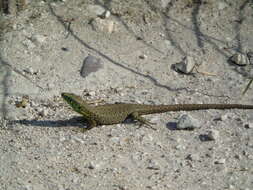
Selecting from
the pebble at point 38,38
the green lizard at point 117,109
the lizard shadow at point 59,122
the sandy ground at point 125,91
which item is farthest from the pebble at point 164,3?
the lizard shadow at point 59,122

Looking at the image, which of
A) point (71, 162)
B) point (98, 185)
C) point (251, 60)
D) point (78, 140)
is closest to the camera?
point (98, 185)

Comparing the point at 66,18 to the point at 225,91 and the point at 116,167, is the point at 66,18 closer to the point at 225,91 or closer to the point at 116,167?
the point at 225,91

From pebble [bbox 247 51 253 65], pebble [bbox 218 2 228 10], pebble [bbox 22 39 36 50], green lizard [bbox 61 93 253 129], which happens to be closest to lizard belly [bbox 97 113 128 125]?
green lizard [bbox 61 93 253 129]

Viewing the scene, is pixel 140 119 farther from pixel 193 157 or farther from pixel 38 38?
pixel 38 38

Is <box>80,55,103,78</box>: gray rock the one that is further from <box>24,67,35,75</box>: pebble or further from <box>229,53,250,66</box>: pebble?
<box>229,53,250,66</box>: pebble

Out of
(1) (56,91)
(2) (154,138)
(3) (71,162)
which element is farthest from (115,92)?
(3) (71,162)

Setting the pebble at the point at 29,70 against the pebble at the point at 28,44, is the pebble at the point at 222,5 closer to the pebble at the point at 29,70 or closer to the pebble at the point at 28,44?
the pebble at the point at 28,44

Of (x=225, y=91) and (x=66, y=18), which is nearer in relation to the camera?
(x=225, y=91)
